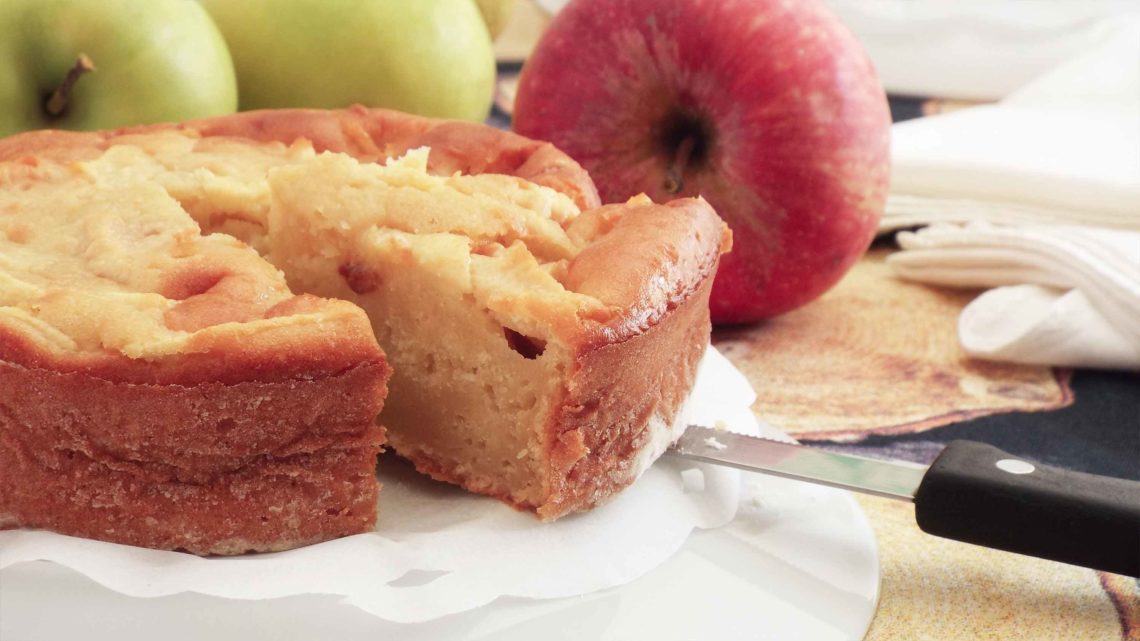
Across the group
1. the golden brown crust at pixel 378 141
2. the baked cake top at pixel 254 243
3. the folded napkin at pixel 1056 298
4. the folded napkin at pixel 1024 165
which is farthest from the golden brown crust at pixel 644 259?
the folded napkin at pixel 1024 165

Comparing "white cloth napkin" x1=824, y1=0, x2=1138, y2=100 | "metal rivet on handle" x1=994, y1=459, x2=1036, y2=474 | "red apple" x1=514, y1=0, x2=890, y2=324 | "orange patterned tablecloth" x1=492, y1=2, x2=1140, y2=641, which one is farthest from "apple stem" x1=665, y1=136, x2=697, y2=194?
"white cloth napkin" x1=824, y1=0, x2=1138, y2=100

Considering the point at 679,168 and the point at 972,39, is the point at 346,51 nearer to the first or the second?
the point at 679,168

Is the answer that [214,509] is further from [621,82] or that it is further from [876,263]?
[876,263]

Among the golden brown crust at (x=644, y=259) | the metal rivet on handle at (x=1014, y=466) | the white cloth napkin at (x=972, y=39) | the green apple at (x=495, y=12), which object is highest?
the golden brown crust at (x=644, y=259)

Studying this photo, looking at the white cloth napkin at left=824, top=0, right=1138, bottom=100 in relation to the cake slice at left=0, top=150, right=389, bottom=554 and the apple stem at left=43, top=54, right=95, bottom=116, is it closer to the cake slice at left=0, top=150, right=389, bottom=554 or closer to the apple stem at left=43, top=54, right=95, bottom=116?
the apple stem at left=43, top=54, right=95, bottom=116

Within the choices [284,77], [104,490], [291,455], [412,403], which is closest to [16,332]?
[104,490]

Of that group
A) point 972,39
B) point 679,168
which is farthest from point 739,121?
point 972,39

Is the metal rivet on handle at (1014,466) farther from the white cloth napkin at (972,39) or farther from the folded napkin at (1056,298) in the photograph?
the white cloth napkin at (972,39)
